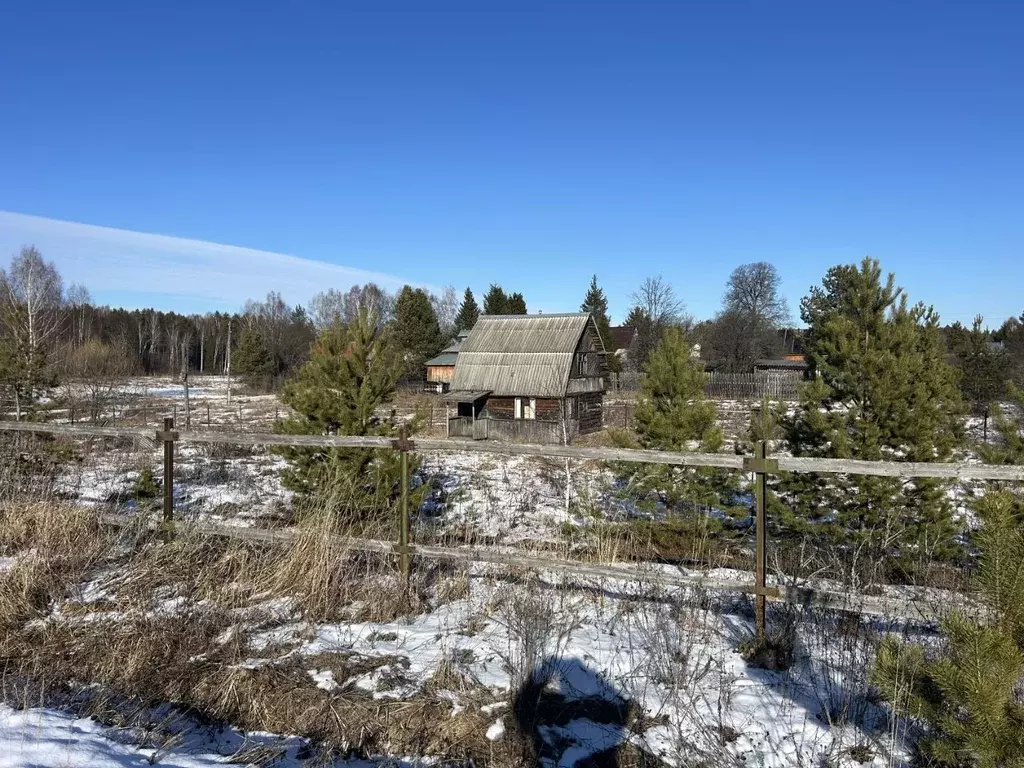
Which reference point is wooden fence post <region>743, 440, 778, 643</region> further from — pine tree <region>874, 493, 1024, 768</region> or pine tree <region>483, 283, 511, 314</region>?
pine tree <region>483, 283, 511, 314</region>

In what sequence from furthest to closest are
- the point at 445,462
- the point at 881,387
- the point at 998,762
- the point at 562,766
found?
the point at 445,462
the point at 881,387
the point at 562,766
the point at 998,762

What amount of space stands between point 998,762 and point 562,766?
5.98 feet

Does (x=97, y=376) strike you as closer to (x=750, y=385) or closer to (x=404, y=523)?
(x=404, y=523)

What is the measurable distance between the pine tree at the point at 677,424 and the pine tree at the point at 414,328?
137ft

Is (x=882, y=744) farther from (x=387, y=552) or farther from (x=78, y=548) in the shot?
(x=78, y=548)

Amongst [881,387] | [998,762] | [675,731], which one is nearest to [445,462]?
[881,387]

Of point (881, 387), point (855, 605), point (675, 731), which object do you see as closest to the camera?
point (675, 731)

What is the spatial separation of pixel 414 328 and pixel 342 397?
43145 millimetres

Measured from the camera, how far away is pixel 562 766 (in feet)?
10.5

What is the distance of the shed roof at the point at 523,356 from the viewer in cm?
2830

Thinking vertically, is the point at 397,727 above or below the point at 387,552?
below

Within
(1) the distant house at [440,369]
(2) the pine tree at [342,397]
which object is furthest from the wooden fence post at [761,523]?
(1) the distant house at [440,369]

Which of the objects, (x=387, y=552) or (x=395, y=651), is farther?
(x=387, y=552)

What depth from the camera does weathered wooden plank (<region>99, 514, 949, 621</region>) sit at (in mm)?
4324
